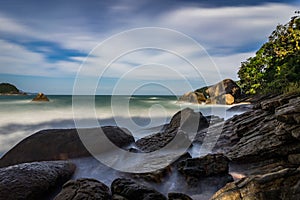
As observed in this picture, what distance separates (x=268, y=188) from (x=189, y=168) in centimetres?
217

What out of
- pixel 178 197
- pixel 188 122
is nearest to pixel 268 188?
pixel 178 197

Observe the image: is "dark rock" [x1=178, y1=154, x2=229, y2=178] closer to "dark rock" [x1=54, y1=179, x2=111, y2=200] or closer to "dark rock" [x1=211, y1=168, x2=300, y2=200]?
"dark rock" [x1=211, y1=168, x2=300, y2=200]

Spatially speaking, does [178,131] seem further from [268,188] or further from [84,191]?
[268,188]

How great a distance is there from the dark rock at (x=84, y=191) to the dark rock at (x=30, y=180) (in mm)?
563

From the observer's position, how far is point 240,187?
2582 millimetres

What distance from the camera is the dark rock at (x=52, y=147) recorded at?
5.33m

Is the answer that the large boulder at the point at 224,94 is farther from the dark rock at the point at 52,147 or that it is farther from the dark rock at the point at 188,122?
the dark rock at the point at 52,147

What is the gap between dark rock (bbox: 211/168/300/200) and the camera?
7.72 feet

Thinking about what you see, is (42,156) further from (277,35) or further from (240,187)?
(277,35)

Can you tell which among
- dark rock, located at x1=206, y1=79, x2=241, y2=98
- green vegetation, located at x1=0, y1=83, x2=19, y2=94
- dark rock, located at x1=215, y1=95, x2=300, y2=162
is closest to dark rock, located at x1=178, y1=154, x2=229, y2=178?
dark rock, located at x1=215, y1=95, x2=300, y2=162

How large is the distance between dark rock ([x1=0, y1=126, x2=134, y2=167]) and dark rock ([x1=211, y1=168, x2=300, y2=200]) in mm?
4286

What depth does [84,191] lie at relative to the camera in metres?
3.24

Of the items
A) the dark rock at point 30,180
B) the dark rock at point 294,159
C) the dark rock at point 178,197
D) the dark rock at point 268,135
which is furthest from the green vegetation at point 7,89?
the dark rock at point 294,159

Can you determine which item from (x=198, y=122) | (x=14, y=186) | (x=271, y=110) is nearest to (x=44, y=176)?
(x=14, y=186)
